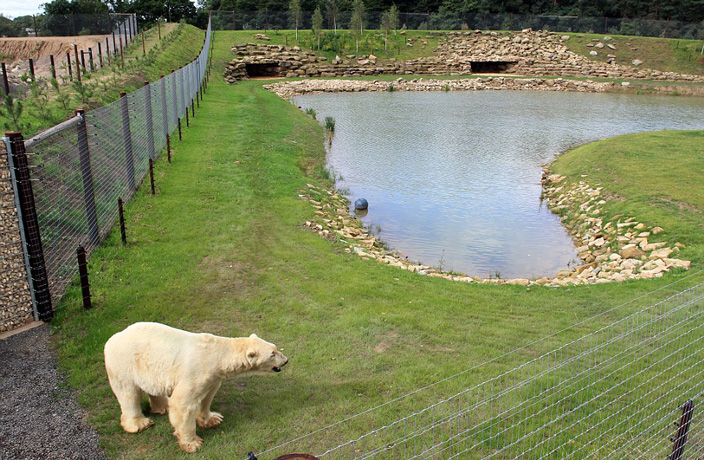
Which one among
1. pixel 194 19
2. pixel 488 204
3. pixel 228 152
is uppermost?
pixel 194 19

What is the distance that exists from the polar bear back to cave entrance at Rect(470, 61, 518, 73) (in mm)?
58341

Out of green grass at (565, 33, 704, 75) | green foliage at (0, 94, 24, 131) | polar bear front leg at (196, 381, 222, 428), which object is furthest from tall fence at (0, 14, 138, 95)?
green grass at (565, 33, 704, 75)

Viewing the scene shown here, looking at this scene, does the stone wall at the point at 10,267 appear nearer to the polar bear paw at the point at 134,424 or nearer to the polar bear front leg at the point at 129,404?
the polar bear front leg at the point at 129,404

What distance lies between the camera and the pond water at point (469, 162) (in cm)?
1367

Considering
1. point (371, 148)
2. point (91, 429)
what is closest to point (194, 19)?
point (371, 148)

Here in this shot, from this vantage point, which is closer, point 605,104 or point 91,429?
point 91,429

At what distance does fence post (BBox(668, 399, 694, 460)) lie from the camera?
432 centimetres

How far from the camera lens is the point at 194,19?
216ft

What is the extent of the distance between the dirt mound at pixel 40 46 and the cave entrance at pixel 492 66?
1407 inches

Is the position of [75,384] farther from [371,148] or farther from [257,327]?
[371,148]

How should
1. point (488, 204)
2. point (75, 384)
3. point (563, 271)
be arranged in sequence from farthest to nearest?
point (488, 204) → point (563, 271) → point (75, 384)

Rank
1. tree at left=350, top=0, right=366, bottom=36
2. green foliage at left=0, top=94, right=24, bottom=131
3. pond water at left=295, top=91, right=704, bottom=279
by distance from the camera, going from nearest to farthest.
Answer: green foliage at left=0, top=94, right=24, bottom=131
pond water at left=295, top=91, right=704, bottom=279
tree at left=350, top=0, right=366, bottom=36

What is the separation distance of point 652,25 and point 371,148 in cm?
6101

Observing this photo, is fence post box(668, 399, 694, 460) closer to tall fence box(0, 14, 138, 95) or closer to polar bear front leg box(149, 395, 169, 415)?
polar bear front leg box(149, 395, 169, 415)
